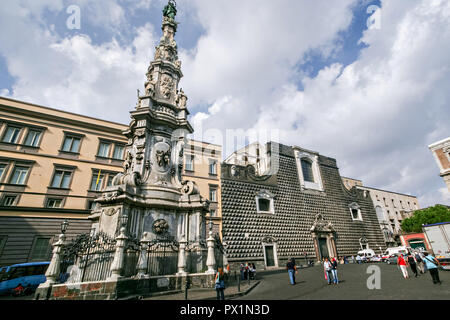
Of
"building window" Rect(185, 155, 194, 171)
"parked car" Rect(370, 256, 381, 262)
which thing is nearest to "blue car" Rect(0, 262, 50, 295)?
"building window" Rect(185, 155, 194, 171)

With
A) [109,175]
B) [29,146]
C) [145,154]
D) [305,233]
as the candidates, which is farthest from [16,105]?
[305,233]

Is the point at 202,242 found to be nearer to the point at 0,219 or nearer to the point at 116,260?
the point at 116,260

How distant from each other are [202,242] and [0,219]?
16802mm

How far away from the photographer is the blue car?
11.6 m

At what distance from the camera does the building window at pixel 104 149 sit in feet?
71.8

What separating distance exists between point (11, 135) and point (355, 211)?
4161 cm

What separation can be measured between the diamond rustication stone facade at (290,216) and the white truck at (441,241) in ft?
40.7

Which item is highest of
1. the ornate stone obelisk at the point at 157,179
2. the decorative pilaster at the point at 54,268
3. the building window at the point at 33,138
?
the building window at the point at 33,138

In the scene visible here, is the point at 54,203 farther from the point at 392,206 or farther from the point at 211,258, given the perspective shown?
the point at 392,206

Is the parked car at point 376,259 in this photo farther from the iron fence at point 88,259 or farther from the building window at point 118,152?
the building window at point 118,152

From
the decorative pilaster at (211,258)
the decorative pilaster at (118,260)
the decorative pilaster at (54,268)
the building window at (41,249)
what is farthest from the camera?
the building window at (41,249)

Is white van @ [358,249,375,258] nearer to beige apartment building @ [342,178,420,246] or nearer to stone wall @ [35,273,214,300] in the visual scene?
beige apartment building @ [342,178,420,246]

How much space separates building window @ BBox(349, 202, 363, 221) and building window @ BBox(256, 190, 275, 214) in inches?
578

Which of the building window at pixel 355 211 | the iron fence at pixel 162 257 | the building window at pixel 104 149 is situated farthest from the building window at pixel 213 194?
the building window at pixel 355 211
